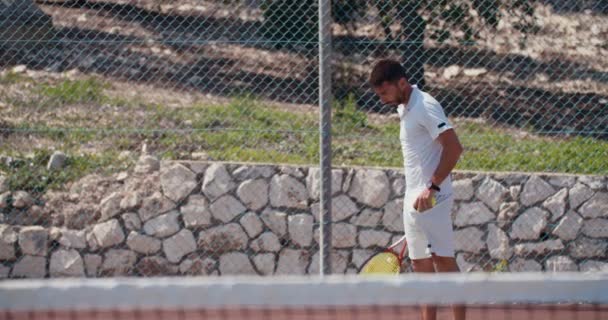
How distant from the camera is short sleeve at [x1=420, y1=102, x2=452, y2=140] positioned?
5988 millimetres

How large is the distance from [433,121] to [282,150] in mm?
2380

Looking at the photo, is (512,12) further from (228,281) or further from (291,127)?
(228,281)

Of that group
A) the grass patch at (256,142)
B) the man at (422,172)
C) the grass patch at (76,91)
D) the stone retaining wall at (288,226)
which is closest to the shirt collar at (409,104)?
the man at (422,172)

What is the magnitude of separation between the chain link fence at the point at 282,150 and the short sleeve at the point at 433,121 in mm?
1326

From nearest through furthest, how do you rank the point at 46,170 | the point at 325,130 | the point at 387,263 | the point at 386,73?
the point at 386,73 → the point at 387,263 → the point at 325,130 → the point at 46,170

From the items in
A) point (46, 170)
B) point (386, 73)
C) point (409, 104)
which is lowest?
point (46, 170)

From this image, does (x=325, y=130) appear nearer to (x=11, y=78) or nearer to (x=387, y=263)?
(x=387, y=263)

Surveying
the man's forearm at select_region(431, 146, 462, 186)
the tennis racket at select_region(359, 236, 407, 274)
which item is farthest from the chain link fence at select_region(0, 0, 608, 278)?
the man's forearm at select_region(431, 146, 462, 186)

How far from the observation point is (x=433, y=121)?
601 centimetres

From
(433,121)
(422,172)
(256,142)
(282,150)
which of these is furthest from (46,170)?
(433,121)

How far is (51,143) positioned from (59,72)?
4.89 feet

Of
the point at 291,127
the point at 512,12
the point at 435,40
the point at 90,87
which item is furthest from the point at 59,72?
the point at 512,12

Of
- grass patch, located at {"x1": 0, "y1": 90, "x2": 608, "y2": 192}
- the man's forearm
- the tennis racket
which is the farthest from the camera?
grass patch, located at {"x1": 0, "y1": 90, "x2": 608, "y2": 192}

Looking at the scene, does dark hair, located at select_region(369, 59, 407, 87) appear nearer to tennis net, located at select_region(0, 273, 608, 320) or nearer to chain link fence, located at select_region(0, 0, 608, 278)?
chain link fence, located at select_region(0, 0, 608, 278)
